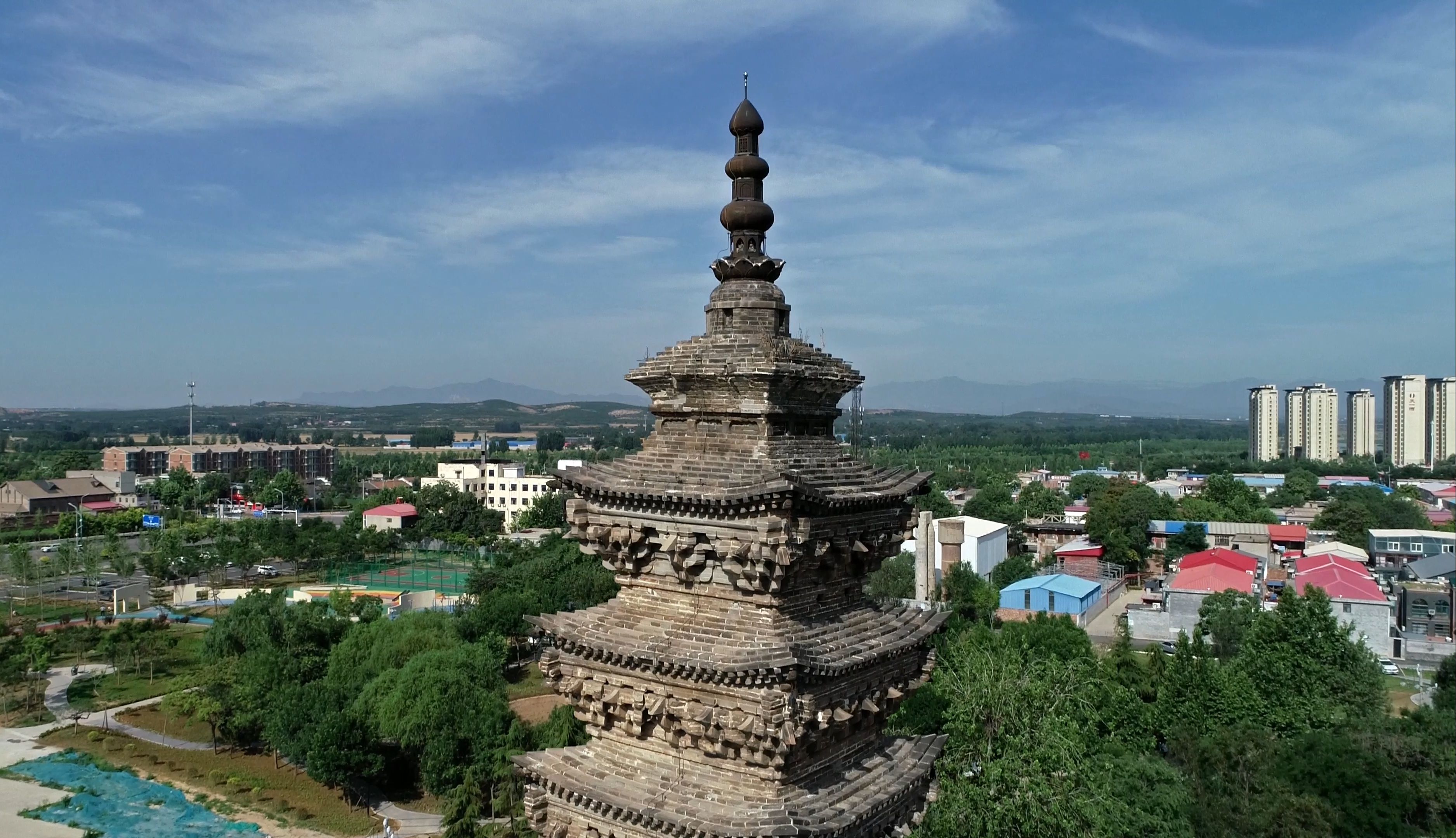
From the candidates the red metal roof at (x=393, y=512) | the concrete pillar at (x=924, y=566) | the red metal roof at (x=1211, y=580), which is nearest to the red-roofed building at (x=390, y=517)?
the red metal roof at (x=393, y=512)

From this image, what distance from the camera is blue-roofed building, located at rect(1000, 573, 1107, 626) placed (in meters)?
51.5

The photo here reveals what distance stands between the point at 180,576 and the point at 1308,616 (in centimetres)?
6119

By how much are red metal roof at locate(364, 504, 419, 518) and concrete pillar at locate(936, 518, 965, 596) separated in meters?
45.7

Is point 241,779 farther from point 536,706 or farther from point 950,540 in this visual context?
point 950,540

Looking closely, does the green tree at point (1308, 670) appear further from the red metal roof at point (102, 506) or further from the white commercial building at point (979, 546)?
the red metal roof at point (102, 506)

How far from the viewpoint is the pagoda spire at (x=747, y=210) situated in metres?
11.0

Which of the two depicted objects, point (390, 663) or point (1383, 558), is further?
point (1383, 558)

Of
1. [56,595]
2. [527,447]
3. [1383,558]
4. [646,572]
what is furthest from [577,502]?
[527,447]

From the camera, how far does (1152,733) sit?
1144 inches

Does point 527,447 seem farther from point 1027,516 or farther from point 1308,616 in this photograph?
point 1308,616

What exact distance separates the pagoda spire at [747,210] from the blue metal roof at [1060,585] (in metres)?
46.3

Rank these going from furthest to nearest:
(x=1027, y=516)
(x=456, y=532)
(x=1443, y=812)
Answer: (x=1027, y=516)
(x=456, y=532)
(x=1443, y=812)

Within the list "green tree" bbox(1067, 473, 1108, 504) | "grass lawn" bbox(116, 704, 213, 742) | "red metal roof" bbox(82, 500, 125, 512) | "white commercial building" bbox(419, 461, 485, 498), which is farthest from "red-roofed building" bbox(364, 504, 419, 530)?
"green tree" bbox(1067, 473, 1108, 504)

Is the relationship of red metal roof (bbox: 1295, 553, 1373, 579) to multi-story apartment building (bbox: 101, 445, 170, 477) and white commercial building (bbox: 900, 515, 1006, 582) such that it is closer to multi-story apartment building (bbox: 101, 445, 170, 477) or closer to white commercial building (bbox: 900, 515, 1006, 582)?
white commercial building (bbox: 900, 515, 1006, 582)
